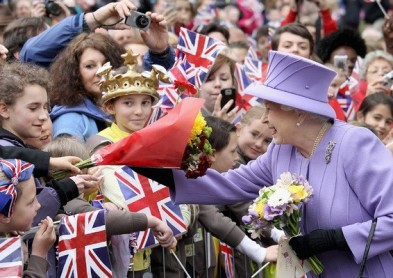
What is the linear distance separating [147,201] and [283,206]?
1.24 metres

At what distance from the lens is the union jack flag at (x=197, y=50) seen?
8281 mm

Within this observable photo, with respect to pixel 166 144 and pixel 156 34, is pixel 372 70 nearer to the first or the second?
Result: pixel 156 34

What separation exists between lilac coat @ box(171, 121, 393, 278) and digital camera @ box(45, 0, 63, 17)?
169 inches

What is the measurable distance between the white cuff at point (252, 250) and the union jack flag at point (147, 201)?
0.56 metres

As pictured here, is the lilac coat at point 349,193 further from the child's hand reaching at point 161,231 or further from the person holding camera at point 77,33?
the person holding camera at point 77,33

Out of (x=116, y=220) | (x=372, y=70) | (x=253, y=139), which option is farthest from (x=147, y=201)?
(x=372, y=70)

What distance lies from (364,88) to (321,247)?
226 inches

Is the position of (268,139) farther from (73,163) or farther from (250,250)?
(73,163)

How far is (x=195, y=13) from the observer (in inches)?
570

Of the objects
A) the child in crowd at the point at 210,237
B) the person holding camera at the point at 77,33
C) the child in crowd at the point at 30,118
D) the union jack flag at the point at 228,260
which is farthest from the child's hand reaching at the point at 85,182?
the person holding camera at the point at 77,33

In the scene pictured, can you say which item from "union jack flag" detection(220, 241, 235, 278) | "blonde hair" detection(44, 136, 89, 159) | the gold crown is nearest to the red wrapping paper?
"blonde hair" detection(44, 136, 89, 159)

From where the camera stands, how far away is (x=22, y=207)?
5113mm

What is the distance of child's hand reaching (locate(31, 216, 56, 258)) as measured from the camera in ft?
17.2

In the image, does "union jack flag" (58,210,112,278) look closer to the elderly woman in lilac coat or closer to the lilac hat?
the elderly woman in lilac coat
